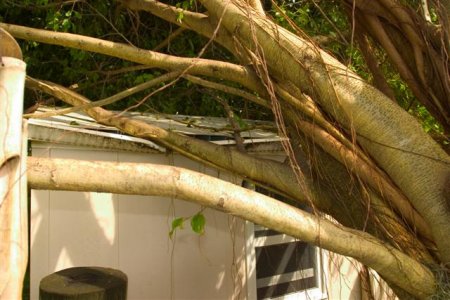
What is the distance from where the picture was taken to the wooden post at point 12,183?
1.50 metres

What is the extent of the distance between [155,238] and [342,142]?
8.09 feet

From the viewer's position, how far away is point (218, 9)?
3.18 m

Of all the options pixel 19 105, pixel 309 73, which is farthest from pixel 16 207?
pixel 309 73

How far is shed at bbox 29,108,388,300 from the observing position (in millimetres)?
4168

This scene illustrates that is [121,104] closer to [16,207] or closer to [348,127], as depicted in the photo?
[348,127]

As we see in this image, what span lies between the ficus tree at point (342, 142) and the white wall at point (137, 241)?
1.03 m

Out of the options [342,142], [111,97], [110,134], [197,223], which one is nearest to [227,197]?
[197,223]

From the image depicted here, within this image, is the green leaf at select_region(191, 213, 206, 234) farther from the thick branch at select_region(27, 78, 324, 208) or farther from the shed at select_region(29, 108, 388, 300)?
the shed at select_region(29, 108, 388, 300)

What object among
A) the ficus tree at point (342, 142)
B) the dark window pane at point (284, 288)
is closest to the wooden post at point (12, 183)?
the ficus tree at point (342, 142)

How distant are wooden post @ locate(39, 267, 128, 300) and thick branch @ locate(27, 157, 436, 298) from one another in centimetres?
103

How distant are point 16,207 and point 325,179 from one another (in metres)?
2.34

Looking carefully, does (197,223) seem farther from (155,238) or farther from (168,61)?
(155,238)

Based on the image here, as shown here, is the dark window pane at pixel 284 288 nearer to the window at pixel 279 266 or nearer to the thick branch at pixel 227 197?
the window at pixel 279 266

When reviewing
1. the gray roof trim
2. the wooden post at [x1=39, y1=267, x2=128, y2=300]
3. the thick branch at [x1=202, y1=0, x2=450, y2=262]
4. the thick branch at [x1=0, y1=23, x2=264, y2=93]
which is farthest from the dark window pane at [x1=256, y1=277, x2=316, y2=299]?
the thick branch at [x1=202, y1=0, x2=450, y2=262]
